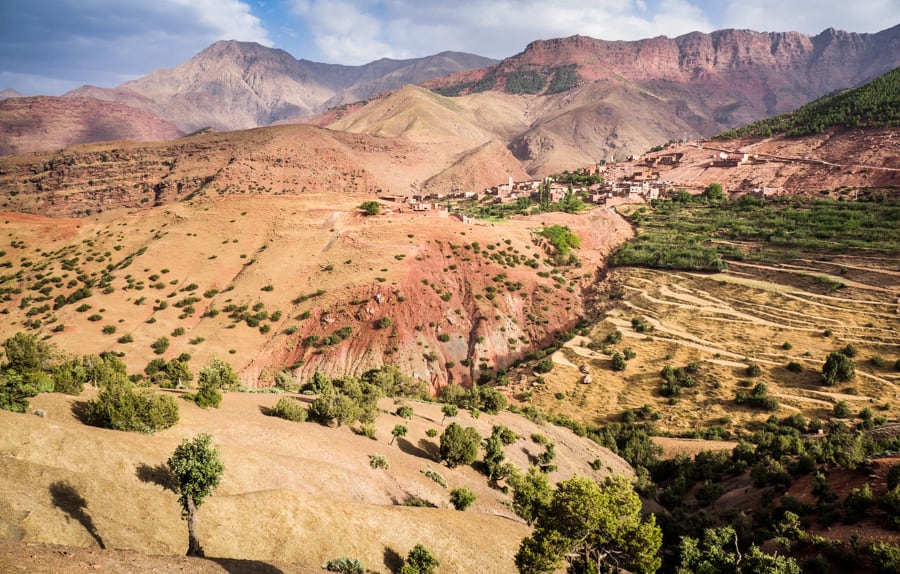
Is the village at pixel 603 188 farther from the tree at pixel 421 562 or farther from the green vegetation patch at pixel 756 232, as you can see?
the tree at pixel 421 562

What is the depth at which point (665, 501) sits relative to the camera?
98.2 feet

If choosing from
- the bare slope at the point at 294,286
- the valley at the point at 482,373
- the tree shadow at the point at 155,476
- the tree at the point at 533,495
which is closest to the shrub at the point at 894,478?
the valley at the point at 482,373

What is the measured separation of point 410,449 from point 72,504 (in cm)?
1553

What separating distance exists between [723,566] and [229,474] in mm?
18403

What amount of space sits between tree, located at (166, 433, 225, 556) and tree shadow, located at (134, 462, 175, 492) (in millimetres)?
2565

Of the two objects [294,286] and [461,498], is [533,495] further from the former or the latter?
[294,286]

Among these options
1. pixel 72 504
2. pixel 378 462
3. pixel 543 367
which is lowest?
pixel 543 367

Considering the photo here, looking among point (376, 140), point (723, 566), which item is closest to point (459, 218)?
point (723, 566)

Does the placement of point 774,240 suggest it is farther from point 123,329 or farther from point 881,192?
point 123,329

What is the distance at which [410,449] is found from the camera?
2553 centimetres

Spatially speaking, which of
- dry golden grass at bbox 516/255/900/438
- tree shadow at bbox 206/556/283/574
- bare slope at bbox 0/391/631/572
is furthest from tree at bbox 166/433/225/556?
dry golden grass at bbox 516/255/900/438

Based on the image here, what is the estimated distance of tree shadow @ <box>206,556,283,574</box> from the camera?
12.2m

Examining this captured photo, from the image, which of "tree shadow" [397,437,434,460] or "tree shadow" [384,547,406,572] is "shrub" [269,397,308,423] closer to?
"tree shadow" [397,437,434,460]

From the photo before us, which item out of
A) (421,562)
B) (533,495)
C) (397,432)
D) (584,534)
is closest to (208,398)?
(397,432)
